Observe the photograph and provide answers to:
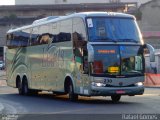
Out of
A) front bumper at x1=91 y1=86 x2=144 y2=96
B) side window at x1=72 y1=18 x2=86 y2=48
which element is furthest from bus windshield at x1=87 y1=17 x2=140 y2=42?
front bumper at x1=91 y1=86 x2=144 y2=96

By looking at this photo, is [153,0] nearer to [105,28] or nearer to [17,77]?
[17,77]

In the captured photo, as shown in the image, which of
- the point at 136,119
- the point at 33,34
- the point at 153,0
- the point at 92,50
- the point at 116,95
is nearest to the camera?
the point at 136,119

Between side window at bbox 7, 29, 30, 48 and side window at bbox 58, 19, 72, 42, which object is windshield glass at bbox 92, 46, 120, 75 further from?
side window at bbox 7, 29, 30, 48

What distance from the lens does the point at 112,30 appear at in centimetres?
2275

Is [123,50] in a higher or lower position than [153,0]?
lower

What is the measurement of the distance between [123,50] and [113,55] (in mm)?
475

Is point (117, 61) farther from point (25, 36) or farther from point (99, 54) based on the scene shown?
point (25, 36)

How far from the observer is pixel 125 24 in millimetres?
23141

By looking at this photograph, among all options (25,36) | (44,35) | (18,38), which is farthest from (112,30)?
(18,38)

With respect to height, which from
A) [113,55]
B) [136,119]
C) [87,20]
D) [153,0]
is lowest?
[136,119]

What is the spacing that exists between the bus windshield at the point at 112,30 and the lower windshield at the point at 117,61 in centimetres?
39

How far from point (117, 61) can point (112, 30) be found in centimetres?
131

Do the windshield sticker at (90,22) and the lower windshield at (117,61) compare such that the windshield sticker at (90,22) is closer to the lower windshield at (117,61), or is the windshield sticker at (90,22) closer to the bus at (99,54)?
the bus at (99,54)

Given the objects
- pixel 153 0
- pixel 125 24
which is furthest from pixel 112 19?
pixel 153 0
